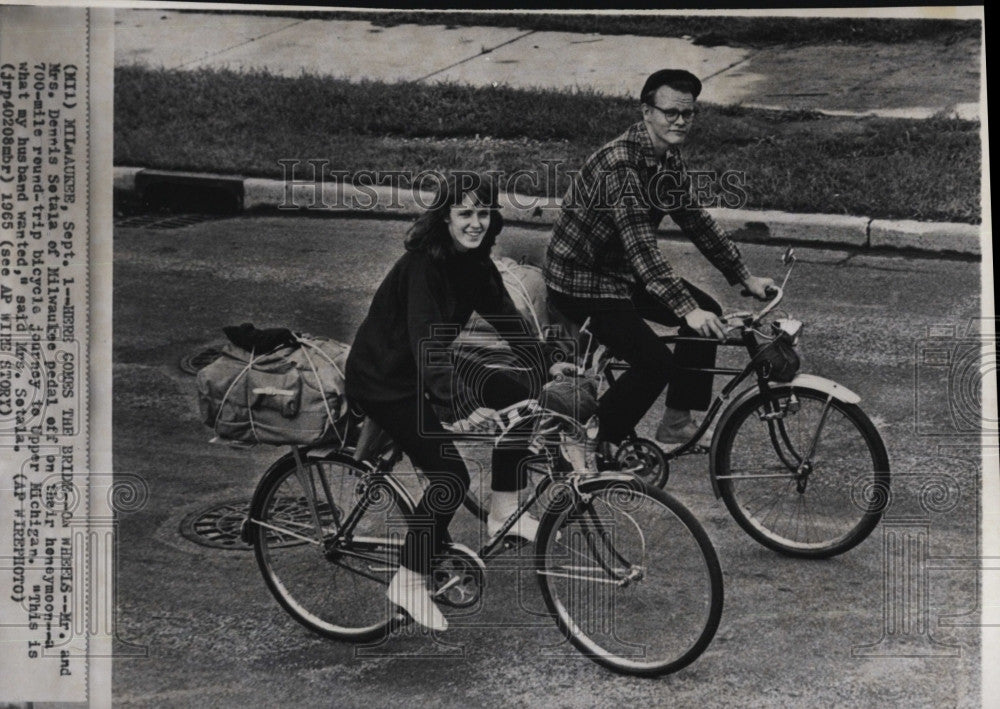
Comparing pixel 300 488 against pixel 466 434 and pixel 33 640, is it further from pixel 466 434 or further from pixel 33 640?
pixel 33 640

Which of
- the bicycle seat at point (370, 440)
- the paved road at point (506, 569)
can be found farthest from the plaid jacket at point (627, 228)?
the bicycle seat at point (370, 440)

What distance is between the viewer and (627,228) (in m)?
5.82

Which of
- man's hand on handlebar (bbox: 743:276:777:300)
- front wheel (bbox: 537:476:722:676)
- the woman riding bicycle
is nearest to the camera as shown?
front wheel (bbox: 537:476:722:676)

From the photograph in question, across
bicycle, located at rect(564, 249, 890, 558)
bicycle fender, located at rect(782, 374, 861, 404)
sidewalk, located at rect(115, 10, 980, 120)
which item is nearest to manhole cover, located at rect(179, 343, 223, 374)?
sidewalk, located at rect(115, 10, 980, 120)

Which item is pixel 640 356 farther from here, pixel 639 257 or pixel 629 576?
pixel 629 576

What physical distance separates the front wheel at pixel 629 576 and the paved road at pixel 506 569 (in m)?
0.13

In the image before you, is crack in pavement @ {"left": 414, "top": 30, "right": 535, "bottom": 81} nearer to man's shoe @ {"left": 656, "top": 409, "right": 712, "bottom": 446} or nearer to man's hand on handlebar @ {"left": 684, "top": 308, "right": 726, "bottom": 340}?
man's hand on handlebar @ {"left": 684, "top": 308, "right": 726, "bottom": 340}

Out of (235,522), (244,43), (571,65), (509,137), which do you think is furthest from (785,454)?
(244,43)

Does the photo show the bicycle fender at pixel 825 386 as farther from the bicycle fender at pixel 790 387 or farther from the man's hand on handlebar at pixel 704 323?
the man's hand on handlebar at pixel 704 323

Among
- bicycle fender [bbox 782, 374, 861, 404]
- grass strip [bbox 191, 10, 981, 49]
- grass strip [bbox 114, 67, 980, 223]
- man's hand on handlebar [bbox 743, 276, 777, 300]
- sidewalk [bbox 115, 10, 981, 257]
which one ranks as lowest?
bicycle fender [bbox 782, 374, 861, 404]

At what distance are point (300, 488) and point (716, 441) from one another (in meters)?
1.88

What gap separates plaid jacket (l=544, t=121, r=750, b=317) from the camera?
19.0 ft

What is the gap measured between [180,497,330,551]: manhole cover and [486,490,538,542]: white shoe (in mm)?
718

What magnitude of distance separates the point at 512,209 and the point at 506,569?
172cm
